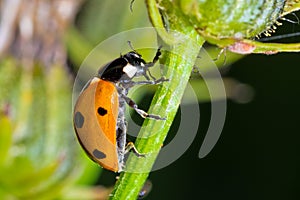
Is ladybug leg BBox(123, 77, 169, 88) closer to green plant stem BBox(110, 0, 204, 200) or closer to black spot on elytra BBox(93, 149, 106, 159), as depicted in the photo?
green plant stem BBox(110, 0, 204, 200)

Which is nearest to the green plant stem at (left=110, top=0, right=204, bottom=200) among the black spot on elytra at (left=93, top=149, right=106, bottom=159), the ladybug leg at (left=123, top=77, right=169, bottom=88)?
the ladybug leg at (left=123, top=77, right=169, bottom=88)

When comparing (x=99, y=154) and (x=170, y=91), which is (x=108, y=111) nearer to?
(x=99, y=154)

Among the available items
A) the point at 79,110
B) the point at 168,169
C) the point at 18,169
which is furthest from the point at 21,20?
the point at 168,169

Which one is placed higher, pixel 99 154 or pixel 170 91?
pixel 170 91

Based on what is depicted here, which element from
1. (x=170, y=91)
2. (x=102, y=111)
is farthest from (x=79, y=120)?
(x=170, y=91)

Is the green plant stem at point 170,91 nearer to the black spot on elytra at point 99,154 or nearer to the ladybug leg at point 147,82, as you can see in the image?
the ladybug leg at point 147,82

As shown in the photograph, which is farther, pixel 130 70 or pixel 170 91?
pixel 130 70

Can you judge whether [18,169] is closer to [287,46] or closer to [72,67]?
[72,67]

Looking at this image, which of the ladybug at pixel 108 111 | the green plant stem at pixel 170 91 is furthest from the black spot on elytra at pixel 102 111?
the green plant stem at pixel 170 91
